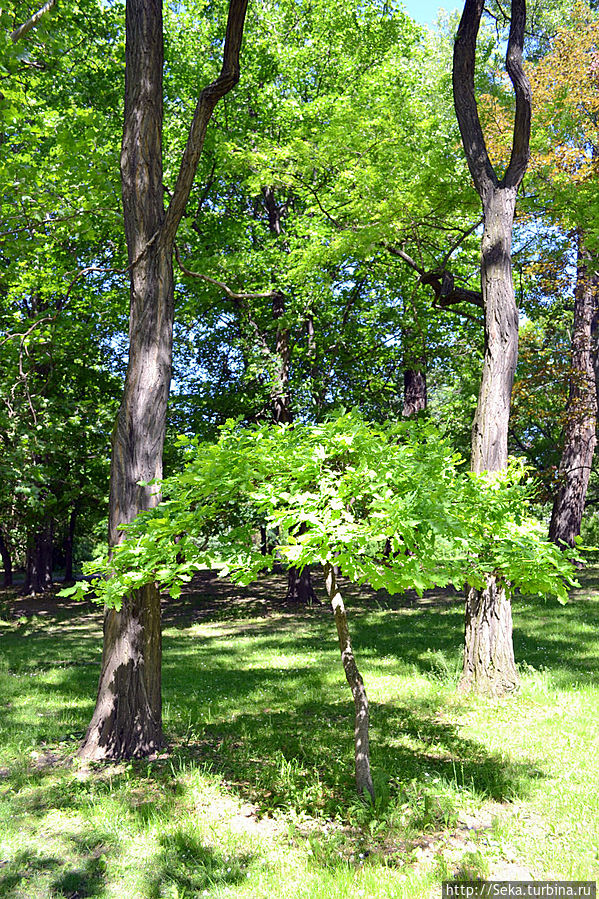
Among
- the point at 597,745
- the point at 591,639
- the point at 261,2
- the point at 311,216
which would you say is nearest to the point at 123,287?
the point at 311,216

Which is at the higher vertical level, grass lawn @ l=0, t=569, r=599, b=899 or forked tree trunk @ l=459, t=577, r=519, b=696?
forked tree trunk @ l=459, t=577, r=519, b=696

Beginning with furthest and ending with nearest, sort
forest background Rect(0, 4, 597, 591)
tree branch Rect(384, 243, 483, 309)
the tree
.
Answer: forest background Rect(0, 4, 597, 591) < the tree < tree branch Rect(384, 243, 483, 309)

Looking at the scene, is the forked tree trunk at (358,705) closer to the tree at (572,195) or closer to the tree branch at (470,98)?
the tree branch at (470,98)

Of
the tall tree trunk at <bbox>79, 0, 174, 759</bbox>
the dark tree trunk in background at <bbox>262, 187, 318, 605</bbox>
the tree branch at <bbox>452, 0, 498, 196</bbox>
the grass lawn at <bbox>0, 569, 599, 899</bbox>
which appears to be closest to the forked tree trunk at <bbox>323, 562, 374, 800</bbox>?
the grass lawn at <bbox>0, 569, 599, 899</bbox>

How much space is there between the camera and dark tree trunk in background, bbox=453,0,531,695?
7207mm

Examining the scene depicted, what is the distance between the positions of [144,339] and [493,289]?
4.42m

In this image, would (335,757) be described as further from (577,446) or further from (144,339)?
(577,446)

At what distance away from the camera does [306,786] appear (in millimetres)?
4820

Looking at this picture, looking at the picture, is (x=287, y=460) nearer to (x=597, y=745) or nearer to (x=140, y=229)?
(x=140, y=229)

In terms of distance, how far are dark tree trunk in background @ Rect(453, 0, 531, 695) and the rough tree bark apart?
3.43 meters

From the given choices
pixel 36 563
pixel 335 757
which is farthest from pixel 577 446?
pixel 36 563

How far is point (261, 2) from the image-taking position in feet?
52.5

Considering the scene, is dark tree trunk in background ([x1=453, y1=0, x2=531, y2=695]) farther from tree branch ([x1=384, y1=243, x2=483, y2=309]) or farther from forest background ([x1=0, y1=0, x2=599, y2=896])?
tree branch ([x1=384, y1=243, x2=483, y2=309])

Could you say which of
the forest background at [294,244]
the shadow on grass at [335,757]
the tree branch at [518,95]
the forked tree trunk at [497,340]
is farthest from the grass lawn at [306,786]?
the tree branch at [518,95]
